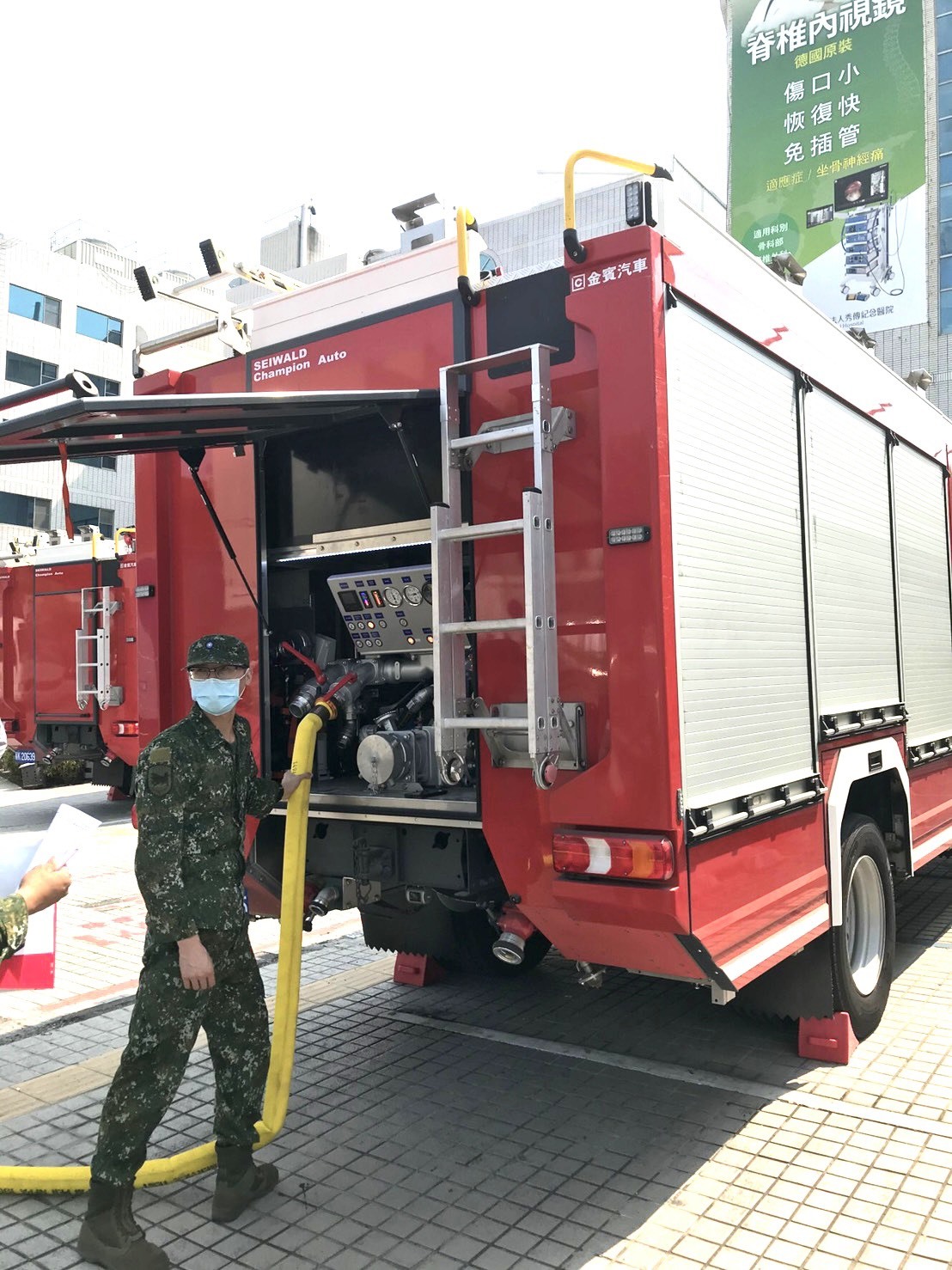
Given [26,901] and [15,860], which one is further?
[15,860]

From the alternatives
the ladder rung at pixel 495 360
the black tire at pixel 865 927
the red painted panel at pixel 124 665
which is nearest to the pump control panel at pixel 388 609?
the ladder rung at pixel 495 360

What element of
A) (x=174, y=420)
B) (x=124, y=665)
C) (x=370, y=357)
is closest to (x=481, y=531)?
(x=370, y=357)

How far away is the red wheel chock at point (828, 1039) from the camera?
446cm

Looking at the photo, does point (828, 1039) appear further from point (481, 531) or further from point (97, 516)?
point (97, 516)

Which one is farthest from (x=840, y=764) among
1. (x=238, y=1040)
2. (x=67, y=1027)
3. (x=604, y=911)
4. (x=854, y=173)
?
(x=854, y=173)

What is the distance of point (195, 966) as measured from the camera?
3127 millimetres

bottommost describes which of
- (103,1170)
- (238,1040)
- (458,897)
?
(103,1170)

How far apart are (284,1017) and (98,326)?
133 feet

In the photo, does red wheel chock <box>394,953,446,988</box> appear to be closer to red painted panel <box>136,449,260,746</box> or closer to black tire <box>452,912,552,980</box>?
black tire <box>452,912,552,980</box>

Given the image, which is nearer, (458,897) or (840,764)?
(458,897)

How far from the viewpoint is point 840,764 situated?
4.42m

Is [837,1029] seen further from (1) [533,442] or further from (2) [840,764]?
(1) [533,442]

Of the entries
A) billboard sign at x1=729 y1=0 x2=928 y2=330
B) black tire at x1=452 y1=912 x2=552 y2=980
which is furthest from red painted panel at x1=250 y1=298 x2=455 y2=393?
billboard sign at x1=729 y1=0 x2=928 y2=330

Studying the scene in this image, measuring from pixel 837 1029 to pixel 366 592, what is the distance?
2787 millimetres
